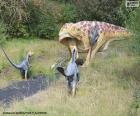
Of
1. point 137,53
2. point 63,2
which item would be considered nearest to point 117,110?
point 137,53

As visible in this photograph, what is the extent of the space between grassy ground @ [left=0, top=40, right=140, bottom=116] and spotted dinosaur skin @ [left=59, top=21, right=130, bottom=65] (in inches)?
16.7

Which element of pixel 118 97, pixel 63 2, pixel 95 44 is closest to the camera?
pixel 118 97

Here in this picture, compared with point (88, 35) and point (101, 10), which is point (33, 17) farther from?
point (88, 35)

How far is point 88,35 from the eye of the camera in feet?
44.1

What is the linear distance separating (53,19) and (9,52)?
3.40 m

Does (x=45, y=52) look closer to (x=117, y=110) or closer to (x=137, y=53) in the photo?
(x=137, y=53)

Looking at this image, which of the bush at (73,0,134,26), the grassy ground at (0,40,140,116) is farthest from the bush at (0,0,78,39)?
the grassy ground at (0,40,140,116)

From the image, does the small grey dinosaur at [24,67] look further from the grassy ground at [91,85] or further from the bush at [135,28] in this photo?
the bush at [135,28]

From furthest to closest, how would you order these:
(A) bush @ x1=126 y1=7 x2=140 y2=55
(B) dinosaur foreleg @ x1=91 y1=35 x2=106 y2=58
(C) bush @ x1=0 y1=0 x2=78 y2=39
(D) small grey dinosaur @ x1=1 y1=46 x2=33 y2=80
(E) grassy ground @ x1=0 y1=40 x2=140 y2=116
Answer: (C) bush @ x1=0 y1=0 x2=78 y2=39, (B) dinosaur foreleg @ x1=91 y1=35 x2=106 y2=58, (D) small grey dinosaur @ x1=1 y1=46 x2=33 y2=80, (A) bush @ x1=126 y1=7 x2=140 y2=55, (E) grassy ground @ x1=0 y1=40 x2=140 y2=116

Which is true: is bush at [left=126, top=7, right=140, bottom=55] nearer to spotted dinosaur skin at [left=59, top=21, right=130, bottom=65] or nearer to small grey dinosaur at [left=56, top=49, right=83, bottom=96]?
small grey dinosaur at [left=56, top=49, right=83, bottom=96]

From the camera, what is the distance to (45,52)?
14.8 meters

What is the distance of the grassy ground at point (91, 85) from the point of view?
30.1 ft

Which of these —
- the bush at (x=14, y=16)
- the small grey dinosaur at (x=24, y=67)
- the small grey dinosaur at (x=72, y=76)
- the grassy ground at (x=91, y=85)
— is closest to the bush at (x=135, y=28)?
the grassy ground at (x=91, y=85)

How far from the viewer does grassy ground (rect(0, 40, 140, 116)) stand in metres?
9.17
